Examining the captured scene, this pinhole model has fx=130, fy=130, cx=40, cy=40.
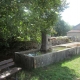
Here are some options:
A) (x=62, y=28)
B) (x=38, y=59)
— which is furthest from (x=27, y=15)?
(x=62, y=28)

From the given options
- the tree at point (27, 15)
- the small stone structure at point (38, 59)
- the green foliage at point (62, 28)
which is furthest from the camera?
the green foliage at point (62, 28)

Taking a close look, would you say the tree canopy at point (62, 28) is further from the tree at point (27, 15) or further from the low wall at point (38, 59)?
the tree at point (27, 15)

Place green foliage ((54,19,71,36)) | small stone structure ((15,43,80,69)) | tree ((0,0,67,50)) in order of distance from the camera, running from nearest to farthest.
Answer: tree ((0,0,67,50)) < small stone structure ((15,43,80,69)) < green foliage ((54,19,71,36))

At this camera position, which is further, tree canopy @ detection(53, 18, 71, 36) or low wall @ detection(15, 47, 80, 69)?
tree canopy @ detection(53, 18, 71, 36)

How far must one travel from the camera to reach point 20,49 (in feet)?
37.1

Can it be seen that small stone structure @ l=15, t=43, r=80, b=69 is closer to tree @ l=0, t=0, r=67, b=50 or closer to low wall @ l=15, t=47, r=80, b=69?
low wall @ l=15, t=47, r=80, b=69

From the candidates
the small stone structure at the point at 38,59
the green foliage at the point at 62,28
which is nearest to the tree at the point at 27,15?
the small stone structure at the point at 38,59

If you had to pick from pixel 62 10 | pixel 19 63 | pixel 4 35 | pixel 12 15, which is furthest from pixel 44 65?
pixel 62 10

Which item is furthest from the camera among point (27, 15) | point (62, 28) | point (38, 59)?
point (62, 28)

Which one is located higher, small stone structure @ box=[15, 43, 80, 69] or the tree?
the tree

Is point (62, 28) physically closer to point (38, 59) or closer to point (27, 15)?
point (38, 59)

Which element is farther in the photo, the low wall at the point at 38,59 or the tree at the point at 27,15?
the low wall at the point at 38,59

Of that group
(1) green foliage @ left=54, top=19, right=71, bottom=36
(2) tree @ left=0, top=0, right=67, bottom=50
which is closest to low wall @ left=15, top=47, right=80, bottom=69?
(2) tree @ left=0, top=0, right=67, bottom=50

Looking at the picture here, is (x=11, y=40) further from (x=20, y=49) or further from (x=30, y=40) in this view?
(x=30, y=40)
